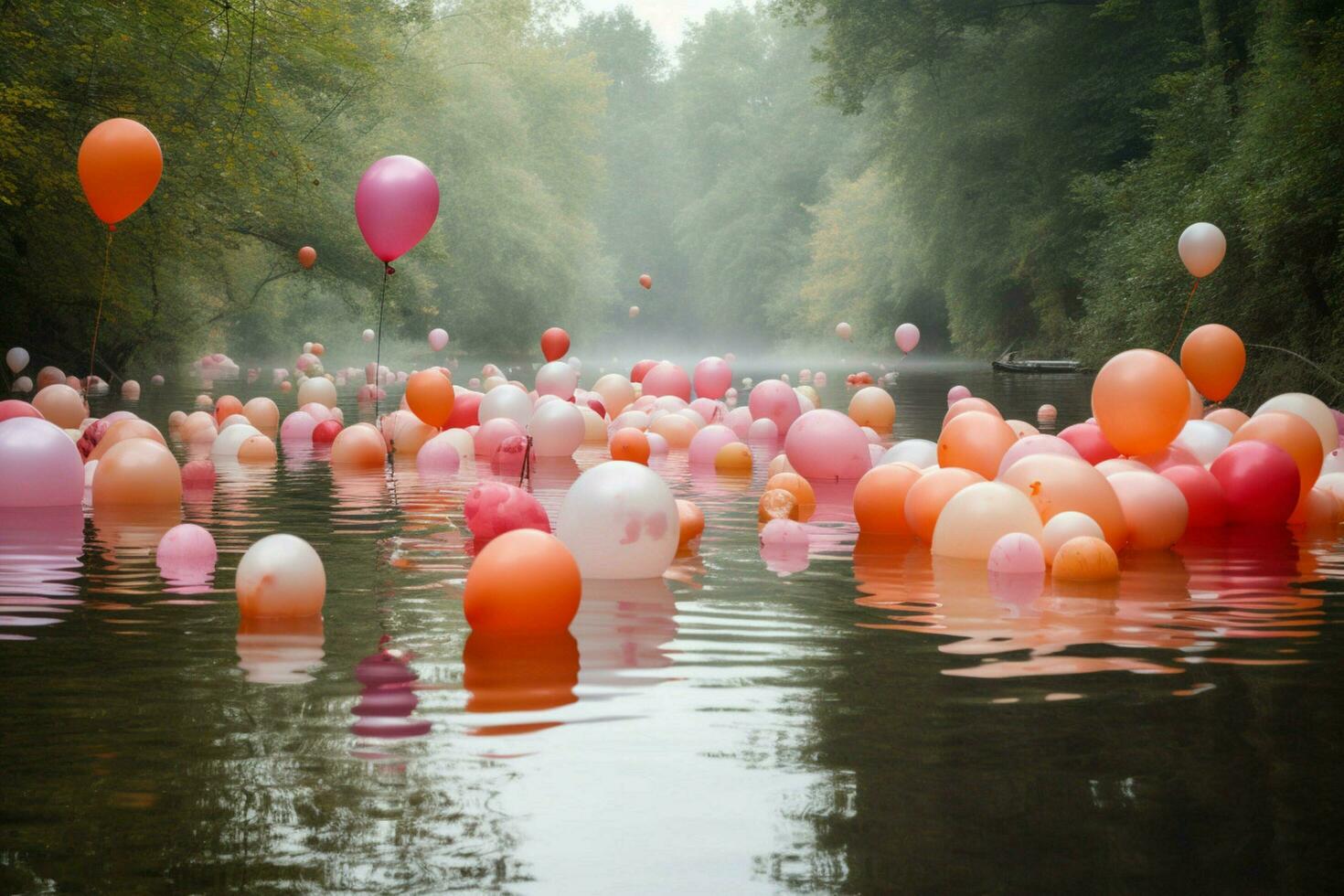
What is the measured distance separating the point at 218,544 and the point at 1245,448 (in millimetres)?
6050

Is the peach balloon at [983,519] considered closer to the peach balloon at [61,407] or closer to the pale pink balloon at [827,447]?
the pale pink balloon at [827,447]

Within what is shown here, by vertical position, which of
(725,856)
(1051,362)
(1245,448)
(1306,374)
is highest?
(1051,362)

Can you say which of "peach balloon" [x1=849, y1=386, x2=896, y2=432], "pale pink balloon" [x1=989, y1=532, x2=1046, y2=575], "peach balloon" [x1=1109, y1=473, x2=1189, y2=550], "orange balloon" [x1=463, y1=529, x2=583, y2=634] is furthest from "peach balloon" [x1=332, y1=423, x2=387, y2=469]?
"orange balloon" [x1=463, y1=529, x2=583, y2=634]

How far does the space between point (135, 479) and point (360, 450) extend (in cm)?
338

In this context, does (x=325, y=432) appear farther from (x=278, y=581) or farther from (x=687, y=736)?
(x=687, y=736)

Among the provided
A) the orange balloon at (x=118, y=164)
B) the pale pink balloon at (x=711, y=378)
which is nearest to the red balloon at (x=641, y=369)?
the pale pink balloon at (x=711, y=378)

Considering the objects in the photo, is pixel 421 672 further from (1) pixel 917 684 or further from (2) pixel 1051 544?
(2) pixel 1051 544

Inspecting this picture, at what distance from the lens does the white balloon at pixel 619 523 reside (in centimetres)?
687

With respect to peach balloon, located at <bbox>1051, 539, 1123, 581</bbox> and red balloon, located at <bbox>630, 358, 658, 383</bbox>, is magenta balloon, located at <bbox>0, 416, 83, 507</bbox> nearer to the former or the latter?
peach balloon, located at <bbox>1051, 539, 1123, 581</bbox>

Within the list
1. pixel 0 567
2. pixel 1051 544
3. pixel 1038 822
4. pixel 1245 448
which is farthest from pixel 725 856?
pixel 1245 448

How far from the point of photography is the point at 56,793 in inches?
148

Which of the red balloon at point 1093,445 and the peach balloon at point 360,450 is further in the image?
the peach balloon at point 360,450

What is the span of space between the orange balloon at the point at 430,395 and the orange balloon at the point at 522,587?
27.7 feet

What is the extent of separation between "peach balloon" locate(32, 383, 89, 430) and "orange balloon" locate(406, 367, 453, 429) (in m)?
3.23
